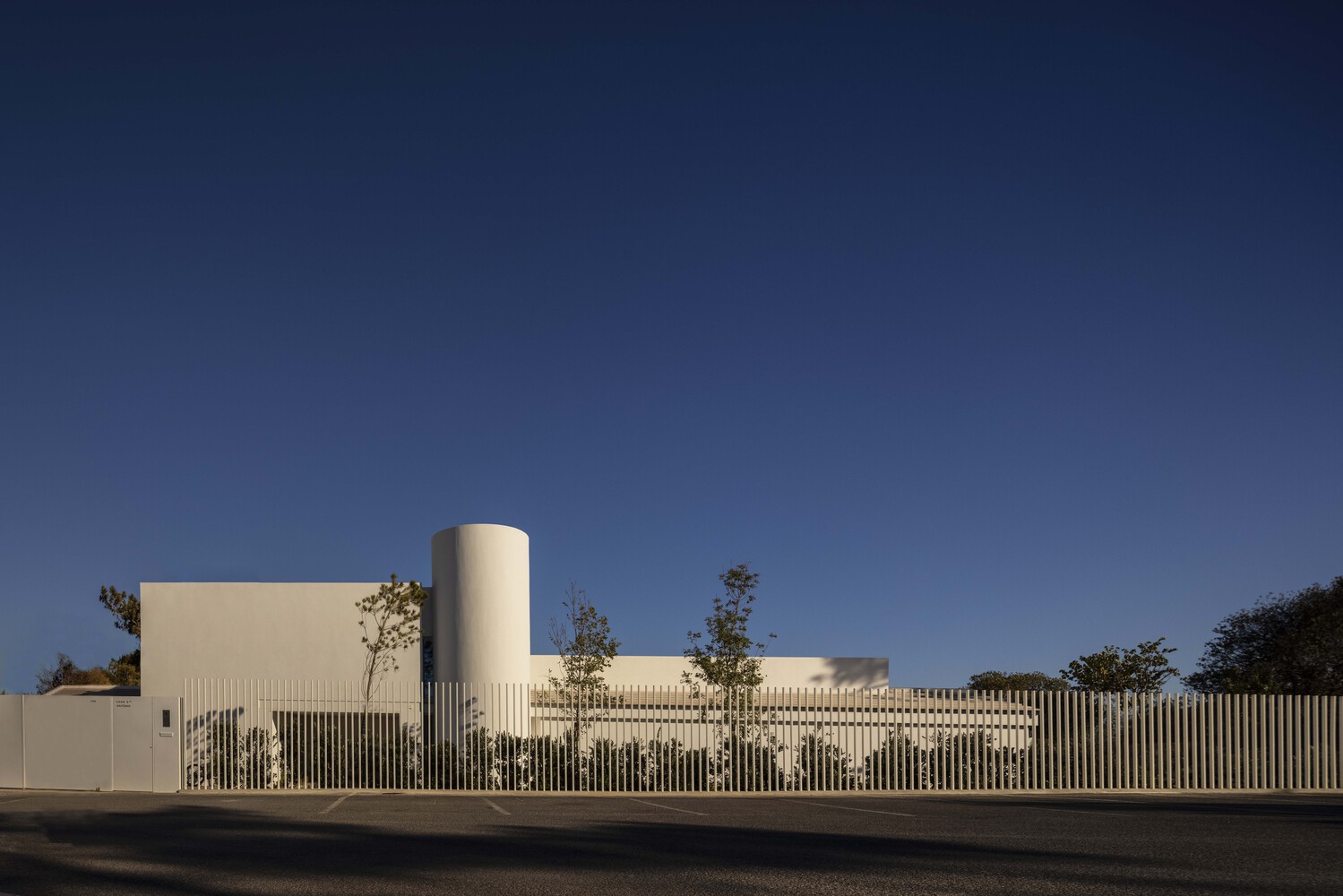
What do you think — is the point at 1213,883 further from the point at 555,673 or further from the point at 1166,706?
the point at 555,673

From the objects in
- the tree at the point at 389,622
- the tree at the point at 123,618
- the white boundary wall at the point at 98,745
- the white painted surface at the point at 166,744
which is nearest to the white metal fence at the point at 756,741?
the white painted surface at the point at 166,744

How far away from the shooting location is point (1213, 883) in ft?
30.2

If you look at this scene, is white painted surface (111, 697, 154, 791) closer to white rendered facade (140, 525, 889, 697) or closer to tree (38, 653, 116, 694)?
white rendered facade (140, 525, 889, 697)

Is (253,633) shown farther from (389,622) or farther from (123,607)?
(123,607)

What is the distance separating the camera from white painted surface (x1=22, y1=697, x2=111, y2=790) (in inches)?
824

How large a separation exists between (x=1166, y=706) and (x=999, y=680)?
101 feet

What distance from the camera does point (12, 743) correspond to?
2131 cm

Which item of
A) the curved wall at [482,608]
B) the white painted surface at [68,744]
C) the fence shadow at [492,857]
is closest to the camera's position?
the fence shadow at [492,857]

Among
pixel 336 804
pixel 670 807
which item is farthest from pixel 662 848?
pixel 336 804

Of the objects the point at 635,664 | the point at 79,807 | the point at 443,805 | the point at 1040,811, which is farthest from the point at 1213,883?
the point at 635,664

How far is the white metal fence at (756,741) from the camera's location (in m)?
21.2

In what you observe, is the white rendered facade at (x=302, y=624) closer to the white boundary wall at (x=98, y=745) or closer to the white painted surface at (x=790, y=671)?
the white boundary wall at (x=98, y=745)

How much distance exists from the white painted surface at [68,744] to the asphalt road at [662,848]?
312 cm

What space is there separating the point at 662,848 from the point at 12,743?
617 inches
